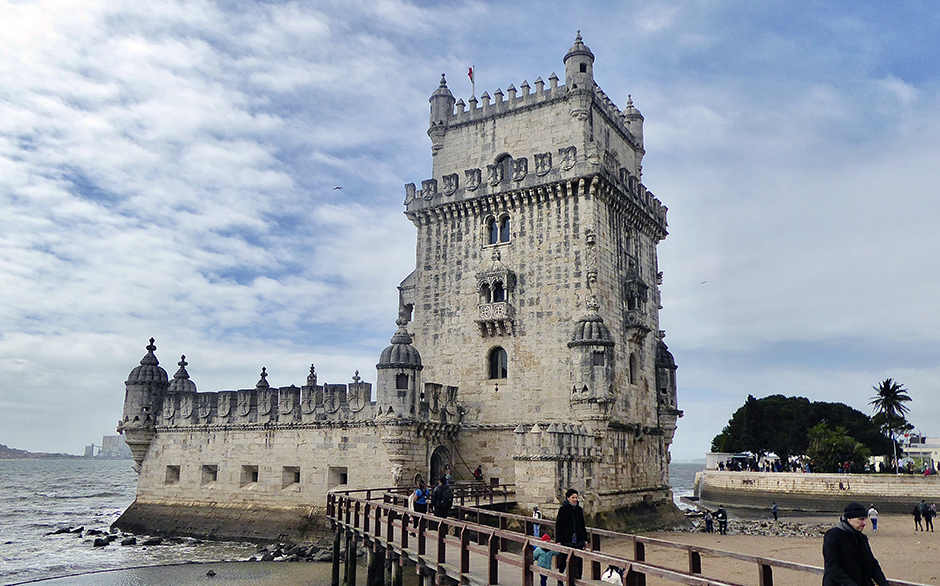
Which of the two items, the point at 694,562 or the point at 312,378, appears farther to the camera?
the point at 312,378

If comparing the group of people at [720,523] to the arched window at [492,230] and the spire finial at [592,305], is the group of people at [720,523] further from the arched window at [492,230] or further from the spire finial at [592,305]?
the arched window at [492,230]

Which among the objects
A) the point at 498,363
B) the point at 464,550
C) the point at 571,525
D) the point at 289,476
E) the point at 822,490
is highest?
the point at 498,363

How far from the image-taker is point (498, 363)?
3109cm

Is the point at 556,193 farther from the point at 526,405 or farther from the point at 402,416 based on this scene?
the point at 402,416

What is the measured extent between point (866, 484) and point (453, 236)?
35.4m

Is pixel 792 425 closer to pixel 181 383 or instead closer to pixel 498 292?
pixel 498 292

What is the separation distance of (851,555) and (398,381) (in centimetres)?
2185

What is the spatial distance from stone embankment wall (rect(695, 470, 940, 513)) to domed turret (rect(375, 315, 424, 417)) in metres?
35.1

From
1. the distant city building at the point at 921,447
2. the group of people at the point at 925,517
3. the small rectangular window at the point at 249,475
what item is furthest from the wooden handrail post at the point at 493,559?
the distant city building at the point at 921,447

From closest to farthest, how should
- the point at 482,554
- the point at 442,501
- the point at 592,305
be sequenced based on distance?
the point at 482,554
the point at 442,501
the point at 592,305

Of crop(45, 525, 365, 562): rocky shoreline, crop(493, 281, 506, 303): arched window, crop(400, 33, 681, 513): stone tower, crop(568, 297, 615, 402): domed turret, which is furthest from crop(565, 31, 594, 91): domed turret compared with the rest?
→ crop(45, 525, 365, 562): rocky shoreline

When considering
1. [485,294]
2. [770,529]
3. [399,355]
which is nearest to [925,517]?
[770,529]

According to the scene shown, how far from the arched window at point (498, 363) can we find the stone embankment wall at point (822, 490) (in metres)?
30.9

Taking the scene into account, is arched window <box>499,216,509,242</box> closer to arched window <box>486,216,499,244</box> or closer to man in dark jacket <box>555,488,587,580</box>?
arched window <box>486,216,499,244</box>
